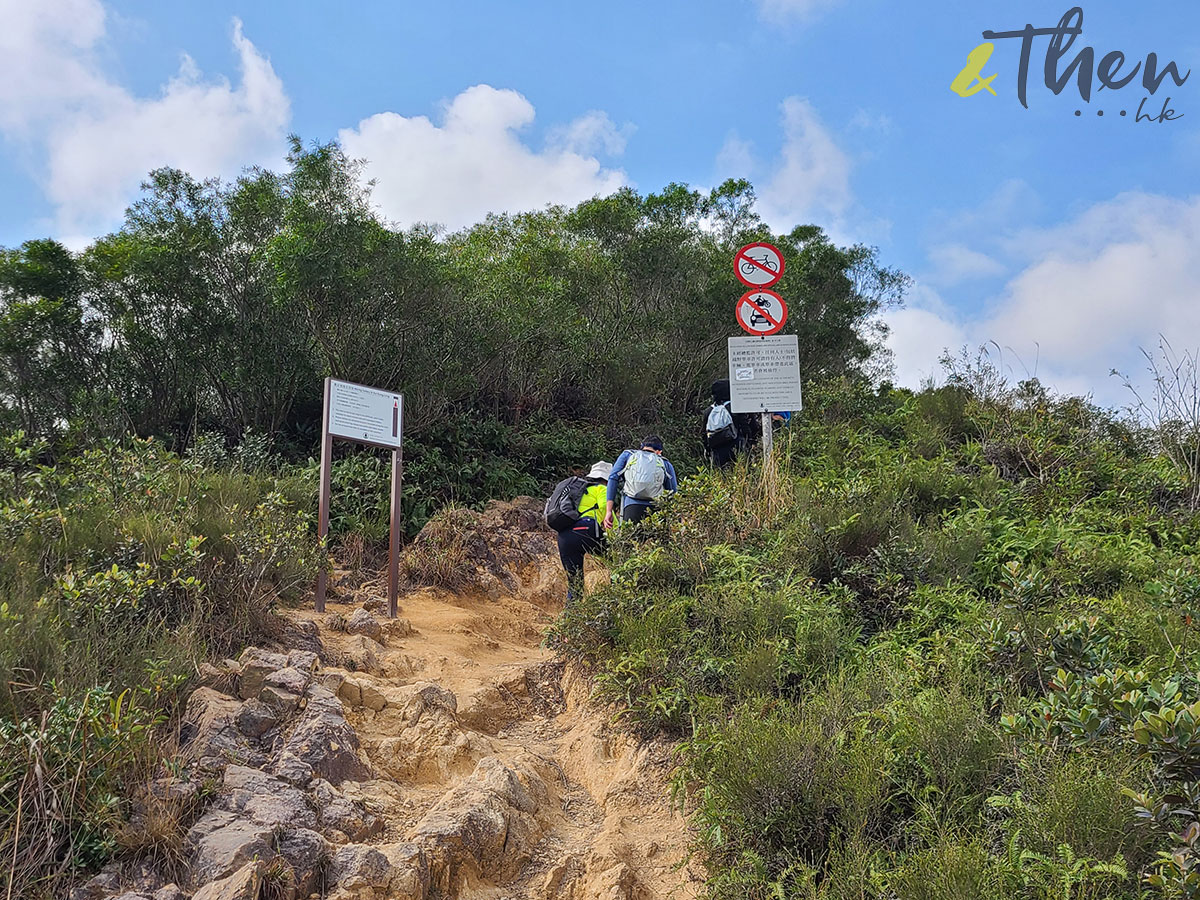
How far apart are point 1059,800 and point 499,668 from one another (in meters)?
4.17

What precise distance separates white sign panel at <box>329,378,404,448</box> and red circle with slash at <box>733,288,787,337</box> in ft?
12.2

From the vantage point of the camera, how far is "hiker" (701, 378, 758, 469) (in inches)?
435

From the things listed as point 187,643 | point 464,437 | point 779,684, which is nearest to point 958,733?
point 779,684

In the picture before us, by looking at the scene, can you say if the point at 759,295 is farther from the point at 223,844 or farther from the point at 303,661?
the point at 223,844

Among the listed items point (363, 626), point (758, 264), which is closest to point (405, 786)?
point (363, 626)

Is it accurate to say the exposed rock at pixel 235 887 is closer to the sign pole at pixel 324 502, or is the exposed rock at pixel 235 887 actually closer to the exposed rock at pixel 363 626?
the exposed rock at pixel 363 626

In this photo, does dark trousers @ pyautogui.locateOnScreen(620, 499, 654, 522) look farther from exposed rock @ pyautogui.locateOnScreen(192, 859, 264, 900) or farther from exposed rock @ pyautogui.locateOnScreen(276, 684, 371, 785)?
exposed rock @ pyautogui.locateOnScreen(192, 859, 264, 900)

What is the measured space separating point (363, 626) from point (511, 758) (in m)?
2.09

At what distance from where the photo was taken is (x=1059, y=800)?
3254mm

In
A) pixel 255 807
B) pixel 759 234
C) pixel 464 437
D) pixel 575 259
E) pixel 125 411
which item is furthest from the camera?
pixel 759 234

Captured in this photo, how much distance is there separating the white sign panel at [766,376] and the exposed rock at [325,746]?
214 inches

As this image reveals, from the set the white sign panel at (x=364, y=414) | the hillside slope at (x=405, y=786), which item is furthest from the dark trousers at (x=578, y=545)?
the white sign panel at (x=364, y=414)

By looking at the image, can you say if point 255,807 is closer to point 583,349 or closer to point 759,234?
point 583,349

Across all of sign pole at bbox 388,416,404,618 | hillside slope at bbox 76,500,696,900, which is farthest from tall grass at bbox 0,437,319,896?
sign pole at bbox 388,416,404,618
